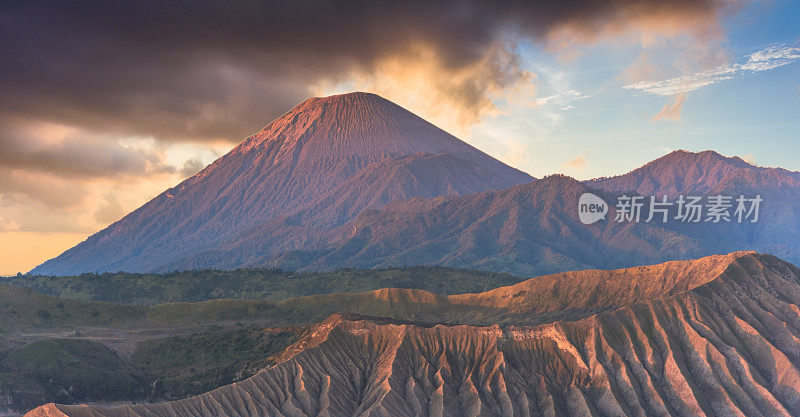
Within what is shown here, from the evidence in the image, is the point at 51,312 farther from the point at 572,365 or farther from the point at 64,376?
the point at 572,365

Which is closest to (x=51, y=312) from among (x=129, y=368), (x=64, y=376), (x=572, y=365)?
(x=129, y=368)

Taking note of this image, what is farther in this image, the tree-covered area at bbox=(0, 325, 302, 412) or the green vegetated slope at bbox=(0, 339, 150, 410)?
the tree-covered area at bbox=(0, 325, 302, 412)

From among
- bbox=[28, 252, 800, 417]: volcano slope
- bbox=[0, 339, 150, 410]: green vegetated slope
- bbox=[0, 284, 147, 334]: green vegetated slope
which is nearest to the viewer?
bbox=[28, 252, 800, 417]: volcano slope

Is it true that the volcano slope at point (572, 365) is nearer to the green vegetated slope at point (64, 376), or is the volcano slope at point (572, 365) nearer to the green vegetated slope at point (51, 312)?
the green vegetated slope at point (64, 376)

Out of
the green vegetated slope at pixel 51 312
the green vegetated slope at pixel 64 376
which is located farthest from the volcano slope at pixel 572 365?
the green vegetated slope at pixel 51 312

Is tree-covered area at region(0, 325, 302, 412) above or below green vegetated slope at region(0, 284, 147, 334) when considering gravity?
below

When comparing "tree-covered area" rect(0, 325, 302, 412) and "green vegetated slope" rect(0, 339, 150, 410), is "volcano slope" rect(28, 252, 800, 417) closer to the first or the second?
"tree-covered area" rect(0, 325, 302, 412)

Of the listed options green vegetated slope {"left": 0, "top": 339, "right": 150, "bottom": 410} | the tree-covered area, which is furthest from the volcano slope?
green vegetated slope {"left": 0, "top": 339, "right": 150, "bottom": 410}

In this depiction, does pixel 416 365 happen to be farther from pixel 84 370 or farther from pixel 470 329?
A: pixel 84 370
